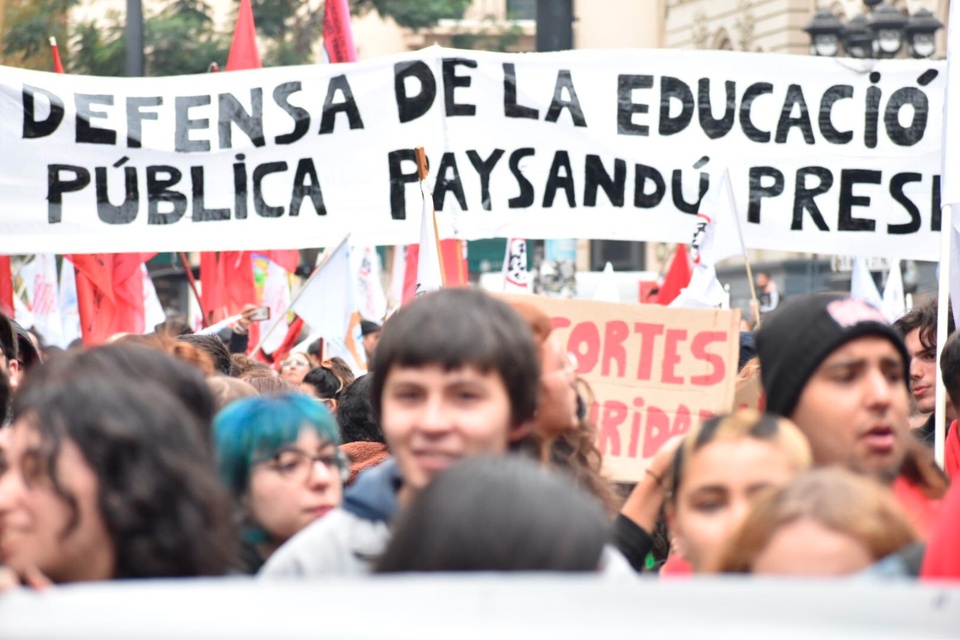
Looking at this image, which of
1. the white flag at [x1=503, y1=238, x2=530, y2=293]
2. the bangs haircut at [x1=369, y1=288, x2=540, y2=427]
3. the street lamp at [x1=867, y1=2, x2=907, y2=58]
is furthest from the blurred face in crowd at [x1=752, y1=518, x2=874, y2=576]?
the street lamp at [x1=867, y1=2, x2=907, y2=58]

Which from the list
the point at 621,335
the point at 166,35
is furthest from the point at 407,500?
the point at 166,35

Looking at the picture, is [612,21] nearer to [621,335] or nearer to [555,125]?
[555,125]

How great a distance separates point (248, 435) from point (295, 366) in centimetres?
553

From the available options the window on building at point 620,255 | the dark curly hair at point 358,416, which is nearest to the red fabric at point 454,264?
the dark curly hair at point 358,416

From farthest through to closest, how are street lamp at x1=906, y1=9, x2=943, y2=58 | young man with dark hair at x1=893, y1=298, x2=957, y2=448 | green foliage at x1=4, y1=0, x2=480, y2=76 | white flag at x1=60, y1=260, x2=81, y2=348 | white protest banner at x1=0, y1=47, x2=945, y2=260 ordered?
1. green foliage at x1=4, y1=0, x2=480, y2=76
2. street lamp at x1=906, y1=9, x2=943, y2=58
3. white flag at x1=60, y1=260, x2=81, y2=348
4. white protest banner at x1=0, y1=47, x2=945, y2=260
5. young man with dark hair at x1=893, y1=298, x2=957, y2=448

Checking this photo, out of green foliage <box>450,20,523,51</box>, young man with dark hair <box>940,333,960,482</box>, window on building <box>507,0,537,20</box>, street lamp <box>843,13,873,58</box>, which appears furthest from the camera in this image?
window on building <box>507,0,537,20</box>

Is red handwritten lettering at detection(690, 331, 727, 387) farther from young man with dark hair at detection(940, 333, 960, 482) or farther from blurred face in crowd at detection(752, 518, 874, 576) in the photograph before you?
blurred face in crowd at detection(752, 518, 874, 576)

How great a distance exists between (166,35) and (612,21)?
56.7 ft

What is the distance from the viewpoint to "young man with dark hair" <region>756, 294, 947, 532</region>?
10.8 feet

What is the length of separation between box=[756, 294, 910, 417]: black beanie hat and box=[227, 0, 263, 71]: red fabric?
7199 millimetres

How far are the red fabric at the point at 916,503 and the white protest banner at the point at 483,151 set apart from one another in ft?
12.3

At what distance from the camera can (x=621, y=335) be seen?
468 cm

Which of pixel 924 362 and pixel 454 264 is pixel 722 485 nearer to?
pixel 924 362

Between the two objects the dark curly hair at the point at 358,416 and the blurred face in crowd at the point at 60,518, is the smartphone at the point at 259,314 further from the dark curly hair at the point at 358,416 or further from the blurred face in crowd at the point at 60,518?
the blurred face in crowd at the point at 60,518
